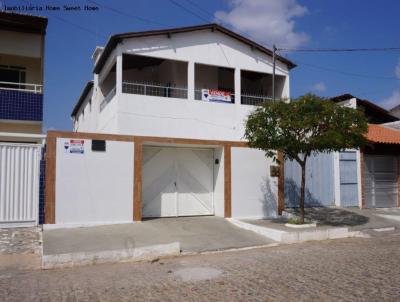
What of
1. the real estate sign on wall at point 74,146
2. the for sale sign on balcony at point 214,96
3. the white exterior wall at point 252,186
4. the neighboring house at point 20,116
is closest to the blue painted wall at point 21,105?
the neighboring house at point 20,116

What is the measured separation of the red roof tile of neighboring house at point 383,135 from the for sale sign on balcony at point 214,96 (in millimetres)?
6076

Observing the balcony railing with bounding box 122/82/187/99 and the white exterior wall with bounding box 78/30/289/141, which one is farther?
the balcony railing with bounding box 122/82/187/99

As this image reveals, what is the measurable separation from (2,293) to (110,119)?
9.86 m

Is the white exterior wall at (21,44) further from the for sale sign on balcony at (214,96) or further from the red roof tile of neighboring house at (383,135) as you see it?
the red roof tile of neighboring house at (383,135)

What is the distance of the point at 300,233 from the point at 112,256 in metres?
5.08

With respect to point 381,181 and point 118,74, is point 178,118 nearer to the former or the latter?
point 118,74

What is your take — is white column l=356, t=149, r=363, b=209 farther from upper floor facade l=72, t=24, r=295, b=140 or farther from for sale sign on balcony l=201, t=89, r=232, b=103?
for sale sign on balcony l=201, t=89, r=232, b=103

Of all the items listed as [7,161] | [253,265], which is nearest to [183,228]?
[253,265]

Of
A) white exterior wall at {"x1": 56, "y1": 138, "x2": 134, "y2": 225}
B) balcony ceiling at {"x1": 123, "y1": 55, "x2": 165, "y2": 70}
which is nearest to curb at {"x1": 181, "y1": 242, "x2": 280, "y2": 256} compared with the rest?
white exterior wall at {"x1": 56, "y1": 138, "x2": 134, "y2": 225}

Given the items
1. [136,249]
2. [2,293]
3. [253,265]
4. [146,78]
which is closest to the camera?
[2,293]

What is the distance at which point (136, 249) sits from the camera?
27.7 ft

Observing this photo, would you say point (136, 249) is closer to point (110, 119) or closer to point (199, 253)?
point (199, 253)

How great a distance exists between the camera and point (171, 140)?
12047mm

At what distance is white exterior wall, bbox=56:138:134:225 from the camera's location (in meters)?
10.4
